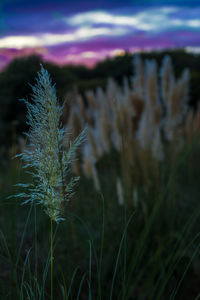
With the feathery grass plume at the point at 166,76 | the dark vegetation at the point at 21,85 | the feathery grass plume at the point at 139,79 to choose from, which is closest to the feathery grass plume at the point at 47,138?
the feathery grass plume at the point at 166,76

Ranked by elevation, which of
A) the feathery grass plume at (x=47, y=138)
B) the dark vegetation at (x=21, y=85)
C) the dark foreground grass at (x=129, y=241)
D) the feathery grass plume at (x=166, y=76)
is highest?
the dark vegetation at (x=21, y=85)

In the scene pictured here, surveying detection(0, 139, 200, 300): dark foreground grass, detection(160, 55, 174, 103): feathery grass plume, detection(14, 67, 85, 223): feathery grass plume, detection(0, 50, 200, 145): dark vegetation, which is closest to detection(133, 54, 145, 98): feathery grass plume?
detection(160, 55, 174, 103): feathery grass plume

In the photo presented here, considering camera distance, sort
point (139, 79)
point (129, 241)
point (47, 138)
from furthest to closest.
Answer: point (139, 79), point (129, 241), point (47, 138)

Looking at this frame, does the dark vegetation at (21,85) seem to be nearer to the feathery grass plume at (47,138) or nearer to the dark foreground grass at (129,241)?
the dark foreground grass at (129,241)

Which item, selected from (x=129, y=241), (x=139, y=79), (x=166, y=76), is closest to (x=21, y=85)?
(x=139, y=79)

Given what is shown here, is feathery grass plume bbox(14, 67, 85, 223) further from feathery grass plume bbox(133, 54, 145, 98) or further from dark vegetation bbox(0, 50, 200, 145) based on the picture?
dark vegetation bbox(0, 50, 200, 145)

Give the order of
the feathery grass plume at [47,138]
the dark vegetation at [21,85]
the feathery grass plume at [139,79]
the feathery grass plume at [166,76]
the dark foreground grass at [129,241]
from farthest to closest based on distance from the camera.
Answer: the dark vegetation at [21,85] < the feathery grass plume at [139,79] < the feathery grass plume at [166,76] < the dark foreground grass at [129,241] < the feathery grass plume at [47,138]

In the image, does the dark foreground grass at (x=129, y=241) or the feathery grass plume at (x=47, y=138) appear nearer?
the feathery grass plume at (x=47, y=138)

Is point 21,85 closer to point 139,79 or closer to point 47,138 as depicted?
point 139,79

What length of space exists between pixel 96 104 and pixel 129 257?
2.63m

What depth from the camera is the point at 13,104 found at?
1236 centimetres

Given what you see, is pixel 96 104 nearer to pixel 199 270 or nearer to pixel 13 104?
pixel 199 270

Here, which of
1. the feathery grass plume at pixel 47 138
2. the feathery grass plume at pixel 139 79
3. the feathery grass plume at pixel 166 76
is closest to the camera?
the feathery grass plume at pixel 47 138

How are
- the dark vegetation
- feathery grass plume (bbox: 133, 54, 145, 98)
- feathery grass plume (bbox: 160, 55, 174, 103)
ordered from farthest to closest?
the dark vegetation
feathery grass plume (bbox: 133, 54, 145, 98)
feathery grass plume (bbox: 160, 55, 174, 103)
